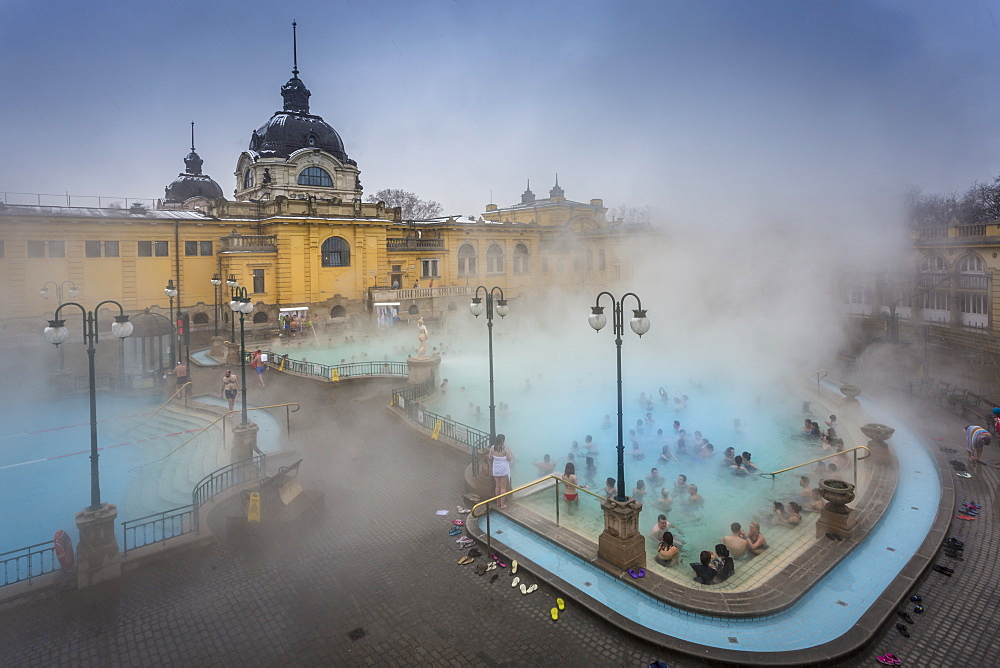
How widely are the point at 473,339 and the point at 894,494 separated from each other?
2249 centimetres

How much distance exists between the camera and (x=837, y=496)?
380 inches

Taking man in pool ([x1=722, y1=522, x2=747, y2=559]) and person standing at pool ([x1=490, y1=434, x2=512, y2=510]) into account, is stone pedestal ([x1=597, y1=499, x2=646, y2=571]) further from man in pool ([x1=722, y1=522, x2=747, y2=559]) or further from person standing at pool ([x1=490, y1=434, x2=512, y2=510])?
Answer: person standing at pool ([x1=490, y1=434, x2=512, y2=510])

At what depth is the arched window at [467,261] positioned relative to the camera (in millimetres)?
44625

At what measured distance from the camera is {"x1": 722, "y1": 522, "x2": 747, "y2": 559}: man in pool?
371 inches

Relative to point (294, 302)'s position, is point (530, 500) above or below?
below

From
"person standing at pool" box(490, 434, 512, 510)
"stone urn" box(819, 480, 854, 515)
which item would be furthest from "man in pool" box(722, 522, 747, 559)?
"person standing at pool" box(490, 434, 512, 510)

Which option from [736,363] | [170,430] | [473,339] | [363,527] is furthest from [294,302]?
[363,527]

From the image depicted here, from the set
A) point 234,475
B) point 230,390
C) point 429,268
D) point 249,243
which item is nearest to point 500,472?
point 234,475

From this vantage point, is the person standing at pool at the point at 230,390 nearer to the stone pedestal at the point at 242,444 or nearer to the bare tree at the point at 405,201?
the stone pedestal at the point at 242,444

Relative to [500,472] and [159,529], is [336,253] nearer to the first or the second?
[159,529]

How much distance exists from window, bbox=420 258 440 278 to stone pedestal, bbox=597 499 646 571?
34.7 metres

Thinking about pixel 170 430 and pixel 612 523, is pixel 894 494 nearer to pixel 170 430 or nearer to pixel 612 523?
pixel 612 523

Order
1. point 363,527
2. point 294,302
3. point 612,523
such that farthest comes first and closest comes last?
point 294,302
point 363,527
point 612,523

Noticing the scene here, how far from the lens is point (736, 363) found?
80.9 ft
